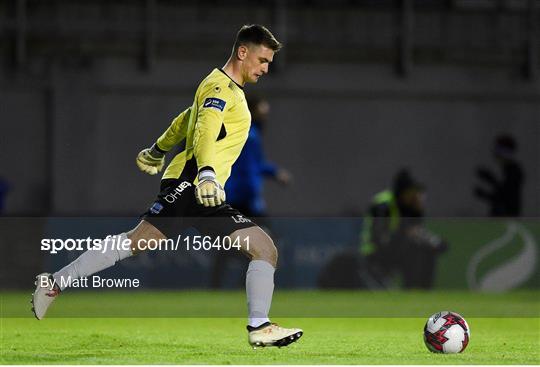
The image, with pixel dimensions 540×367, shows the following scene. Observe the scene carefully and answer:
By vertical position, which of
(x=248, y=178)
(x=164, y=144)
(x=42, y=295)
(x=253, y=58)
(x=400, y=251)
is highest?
(x=253, y=58)

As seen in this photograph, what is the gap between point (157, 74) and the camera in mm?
22953

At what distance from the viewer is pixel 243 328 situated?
1057 cm

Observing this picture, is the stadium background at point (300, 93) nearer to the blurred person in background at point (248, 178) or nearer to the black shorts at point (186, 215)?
the blurred person in background at point (248, 178)

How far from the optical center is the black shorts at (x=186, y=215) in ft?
25.8

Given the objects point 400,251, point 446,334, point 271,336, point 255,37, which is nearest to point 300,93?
point 400,251

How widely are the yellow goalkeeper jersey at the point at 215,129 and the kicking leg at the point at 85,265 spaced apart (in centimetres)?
36

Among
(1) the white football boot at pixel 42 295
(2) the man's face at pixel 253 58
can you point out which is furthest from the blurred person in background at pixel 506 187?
(1) the white football boot at pixel 42 295

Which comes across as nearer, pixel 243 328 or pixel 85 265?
pixel 85 265

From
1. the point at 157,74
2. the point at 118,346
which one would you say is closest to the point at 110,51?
the point at 157,74

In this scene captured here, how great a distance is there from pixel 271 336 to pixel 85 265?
116 cm

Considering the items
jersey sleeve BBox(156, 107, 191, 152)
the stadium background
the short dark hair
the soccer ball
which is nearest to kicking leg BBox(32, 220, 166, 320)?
jersey sleeve BBox(156, 107, 191, 152)

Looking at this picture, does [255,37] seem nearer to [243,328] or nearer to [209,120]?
[209,120]

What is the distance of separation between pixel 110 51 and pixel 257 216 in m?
7.74

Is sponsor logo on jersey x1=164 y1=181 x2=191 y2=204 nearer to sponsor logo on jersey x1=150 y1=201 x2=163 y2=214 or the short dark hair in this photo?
sponsor logo on jersey x1=150 y1=201 x2=163 y2=214
